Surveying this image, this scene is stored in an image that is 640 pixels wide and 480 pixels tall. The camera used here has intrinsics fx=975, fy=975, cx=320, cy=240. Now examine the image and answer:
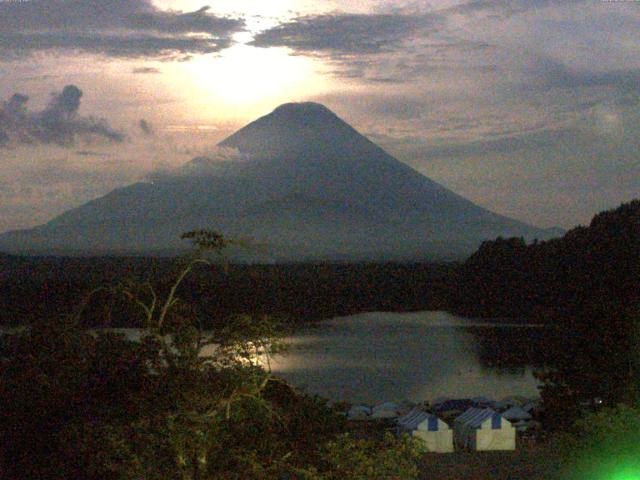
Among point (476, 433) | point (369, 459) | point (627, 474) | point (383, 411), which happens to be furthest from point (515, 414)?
point (369, 459)

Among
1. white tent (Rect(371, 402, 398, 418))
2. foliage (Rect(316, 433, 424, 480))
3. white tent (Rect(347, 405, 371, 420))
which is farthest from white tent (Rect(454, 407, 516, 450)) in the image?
foliage (Rect(316, 433, 424, 480))

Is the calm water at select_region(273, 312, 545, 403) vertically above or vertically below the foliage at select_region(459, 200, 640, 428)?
below

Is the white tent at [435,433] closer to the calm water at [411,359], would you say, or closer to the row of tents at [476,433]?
the row of tents at [476,433]

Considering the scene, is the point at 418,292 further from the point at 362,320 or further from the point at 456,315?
the point at 362,320

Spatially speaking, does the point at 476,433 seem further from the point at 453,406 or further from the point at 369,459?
the point at 369,459

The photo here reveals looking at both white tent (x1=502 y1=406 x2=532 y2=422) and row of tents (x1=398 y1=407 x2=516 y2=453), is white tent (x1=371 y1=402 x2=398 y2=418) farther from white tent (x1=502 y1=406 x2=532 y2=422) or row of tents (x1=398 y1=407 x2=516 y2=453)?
row of tents (x1=398 y1=407 x2=516 y2=453)

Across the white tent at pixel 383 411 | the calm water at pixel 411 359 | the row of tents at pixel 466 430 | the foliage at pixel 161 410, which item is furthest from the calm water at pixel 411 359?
the foliage at pixel 161 410
